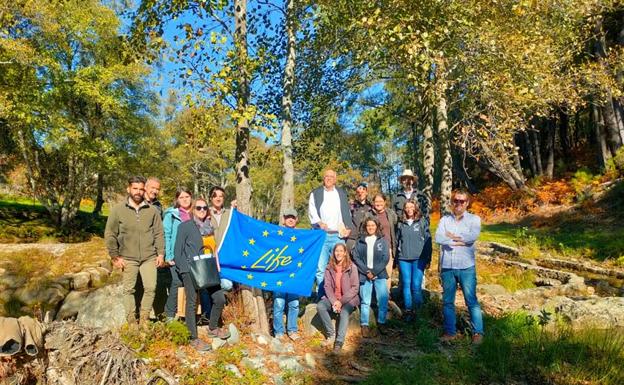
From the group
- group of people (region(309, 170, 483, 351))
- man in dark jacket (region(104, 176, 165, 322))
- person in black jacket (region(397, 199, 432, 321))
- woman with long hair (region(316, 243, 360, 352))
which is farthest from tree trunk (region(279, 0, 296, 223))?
man in dark jacket (region(104, 176, 165, 322))

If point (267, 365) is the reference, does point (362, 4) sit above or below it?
above

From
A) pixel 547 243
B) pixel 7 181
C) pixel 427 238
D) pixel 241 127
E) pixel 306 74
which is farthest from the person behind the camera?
pixel 7 181

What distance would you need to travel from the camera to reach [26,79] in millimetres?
17375

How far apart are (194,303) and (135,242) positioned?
130cm

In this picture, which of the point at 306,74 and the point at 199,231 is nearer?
the point at 199,231

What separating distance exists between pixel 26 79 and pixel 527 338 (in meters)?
19.4

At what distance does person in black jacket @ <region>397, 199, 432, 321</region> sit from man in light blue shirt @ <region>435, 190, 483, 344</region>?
2.65 ft

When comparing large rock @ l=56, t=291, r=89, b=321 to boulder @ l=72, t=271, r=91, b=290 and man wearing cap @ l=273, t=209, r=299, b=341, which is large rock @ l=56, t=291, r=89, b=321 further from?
man wearing cap @ l=273, t=209, r=299, b=341

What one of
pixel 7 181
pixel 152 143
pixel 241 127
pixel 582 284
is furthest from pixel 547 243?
pixel 7 181

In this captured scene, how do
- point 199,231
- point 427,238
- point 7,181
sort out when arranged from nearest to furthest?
point 199,231, point 427,238, point 7,181

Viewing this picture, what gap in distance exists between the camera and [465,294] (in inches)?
269

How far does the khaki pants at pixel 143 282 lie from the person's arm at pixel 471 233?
482 centimetres

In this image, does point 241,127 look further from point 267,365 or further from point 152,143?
point 152,143

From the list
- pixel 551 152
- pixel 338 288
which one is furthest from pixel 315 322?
pixel 551 152
